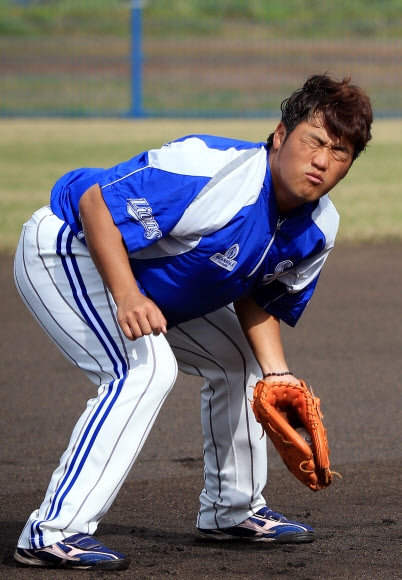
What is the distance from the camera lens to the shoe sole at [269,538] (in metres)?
3.38

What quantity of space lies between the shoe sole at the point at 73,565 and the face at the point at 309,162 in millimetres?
1157

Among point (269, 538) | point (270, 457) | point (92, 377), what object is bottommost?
point (270, 457)

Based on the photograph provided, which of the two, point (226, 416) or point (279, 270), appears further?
point (226, 416)

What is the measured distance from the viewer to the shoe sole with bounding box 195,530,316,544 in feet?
11.1

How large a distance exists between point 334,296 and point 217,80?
14.6 metres

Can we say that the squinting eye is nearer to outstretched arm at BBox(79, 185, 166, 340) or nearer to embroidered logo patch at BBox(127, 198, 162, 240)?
embroidered logo patch at BBox(127, 198, 162, 240)

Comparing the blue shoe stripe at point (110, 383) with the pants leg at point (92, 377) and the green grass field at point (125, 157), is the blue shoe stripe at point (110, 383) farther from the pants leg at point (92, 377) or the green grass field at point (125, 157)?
the green grass field at point (125, 157)

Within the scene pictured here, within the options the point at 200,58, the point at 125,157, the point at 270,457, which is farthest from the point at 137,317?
the point at 200,58

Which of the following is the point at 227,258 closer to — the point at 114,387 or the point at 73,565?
the point at 114,387

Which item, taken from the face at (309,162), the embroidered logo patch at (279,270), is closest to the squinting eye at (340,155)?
the face at (309,162)

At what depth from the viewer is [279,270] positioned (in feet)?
10.3

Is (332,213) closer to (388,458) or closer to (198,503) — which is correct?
(198,503)

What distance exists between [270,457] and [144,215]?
1.93 m

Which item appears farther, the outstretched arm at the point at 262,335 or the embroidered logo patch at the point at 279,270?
the outstretched arm at the point at 262,335
